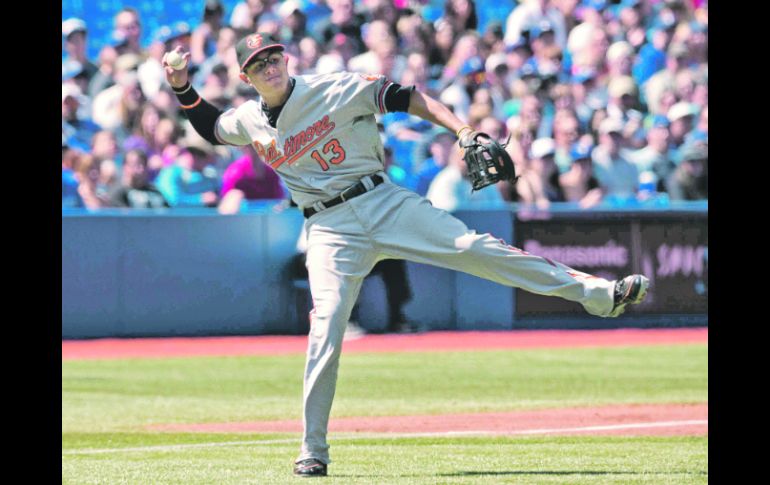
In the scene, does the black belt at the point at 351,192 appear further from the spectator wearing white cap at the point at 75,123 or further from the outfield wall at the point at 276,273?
the spectator wearing white cap at the point at 75,123

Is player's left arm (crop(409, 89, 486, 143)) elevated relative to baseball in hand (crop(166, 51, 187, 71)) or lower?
lower

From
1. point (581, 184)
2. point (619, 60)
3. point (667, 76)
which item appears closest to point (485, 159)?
point (581, 184)

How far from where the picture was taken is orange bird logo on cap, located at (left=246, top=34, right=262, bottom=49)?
6.95m

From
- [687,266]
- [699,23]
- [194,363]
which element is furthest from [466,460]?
[699,23]

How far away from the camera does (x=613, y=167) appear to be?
53.1ft

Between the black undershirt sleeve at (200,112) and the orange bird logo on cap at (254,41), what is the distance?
0.69m

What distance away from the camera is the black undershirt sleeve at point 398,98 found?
7.02 m

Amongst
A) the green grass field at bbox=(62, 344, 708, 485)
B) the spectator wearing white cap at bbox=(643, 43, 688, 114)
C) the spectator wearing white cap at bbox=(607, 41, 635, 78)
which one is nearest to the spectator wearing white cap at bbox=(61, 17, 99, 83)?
the green grass field at bbox=(62, 344, 708, 485)

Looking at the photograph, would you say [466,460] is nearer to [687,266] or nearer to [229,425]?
[229,425]

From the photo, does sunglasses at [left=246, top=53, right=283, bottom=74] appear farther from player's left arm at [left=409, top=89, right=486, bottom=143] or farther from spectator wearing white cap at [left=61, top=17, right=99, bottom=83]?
spectator wearing white cap at [left=61, top=17, right=99, bottom=83]

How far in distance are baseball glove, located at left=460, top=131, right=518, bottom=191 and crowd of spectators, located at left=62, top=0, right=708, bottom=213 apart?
753cm

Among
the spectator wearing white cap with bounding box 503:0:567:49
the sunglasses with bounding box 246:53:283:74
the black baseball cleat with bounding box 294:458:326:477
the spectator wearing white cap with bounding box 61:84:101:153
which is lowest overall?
the black baseball cleat with bounding box 294:458:326:477

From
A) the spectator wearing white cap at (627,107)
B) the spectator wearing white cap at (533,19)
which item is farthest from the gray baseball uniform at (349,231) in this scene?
the spectator wearing white cap at (533,19)

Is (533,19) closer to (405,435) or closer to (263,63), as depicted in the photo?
(405,435)
